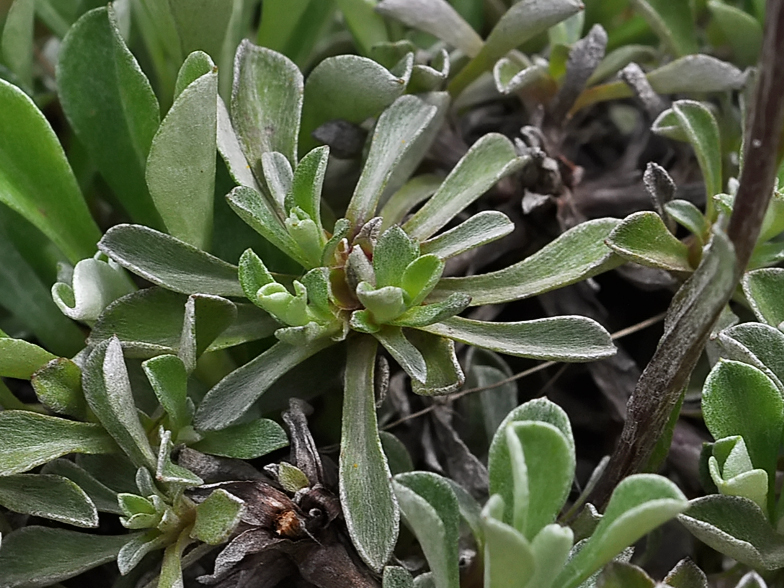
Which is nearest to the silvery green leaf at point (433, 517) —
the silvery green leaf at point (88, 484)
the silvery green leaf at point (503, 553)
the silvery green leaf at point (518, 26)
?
the silvery green leaf at point (503, 553)

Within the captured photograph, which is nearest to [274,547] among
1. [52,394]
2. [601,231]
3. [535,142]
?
[52,394]

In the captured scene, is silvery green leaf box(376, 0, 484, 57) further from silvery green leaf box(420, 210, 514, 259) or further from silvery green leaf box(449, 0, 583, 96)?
silvery green leaf box(420, 210, 514, 259)

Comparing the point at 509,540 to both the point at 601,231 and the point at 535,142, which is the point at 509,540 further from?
the point at 535,142

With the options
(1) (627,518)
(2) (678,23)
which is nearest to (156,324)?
(1) (627,518)

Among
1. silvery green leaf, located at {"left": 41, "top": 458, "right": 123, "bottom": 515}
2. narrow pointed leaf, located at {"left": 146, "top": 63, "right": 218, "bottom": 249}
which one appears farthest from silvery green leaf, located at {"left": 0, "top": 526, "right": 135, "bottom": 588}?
narrow pointed leaf, located at {"left": 146, "top": 63, "right": 218, "bottom": 249}

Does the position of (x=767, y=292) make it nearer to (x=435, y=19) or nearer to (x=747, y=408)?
(x=747, y=408)
